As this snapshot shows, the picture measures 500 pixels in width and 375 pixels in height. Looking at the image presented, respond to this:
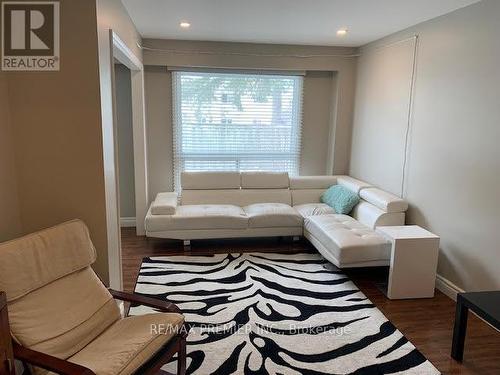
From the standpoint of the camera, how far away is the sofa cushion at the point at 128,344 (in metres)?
1.80

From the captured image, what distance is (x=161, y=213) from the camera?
4297 millimetres

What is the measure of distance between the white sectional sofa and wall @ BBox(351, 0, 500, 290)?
0.48 m

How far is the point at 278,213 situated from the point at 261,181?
30.3 inches

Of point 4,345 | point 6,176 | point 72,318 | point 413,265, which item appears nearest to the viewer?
point 4,345

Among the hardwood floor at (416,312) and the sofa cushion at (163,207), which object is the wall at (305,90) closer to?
the sofa cushion at (163,207)

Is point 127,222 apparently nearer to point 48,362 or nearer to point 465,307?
point 48,362

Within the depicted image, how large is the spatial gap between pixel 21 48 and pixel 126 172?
295cm

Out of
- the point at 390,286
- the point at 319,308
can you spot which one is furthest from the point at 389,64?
the point at 319,308

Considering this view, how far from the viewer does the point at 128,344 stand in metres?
1.94

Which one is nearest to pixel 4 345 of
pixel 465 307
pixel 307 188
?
pixel 465 307

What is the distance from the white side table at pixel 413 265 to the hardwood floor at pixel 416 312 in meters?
0.09

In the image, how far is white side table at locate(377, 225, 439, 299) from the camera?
3229 mm

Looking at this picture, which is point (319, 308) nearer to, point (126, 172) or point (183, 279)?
point (183, 279)

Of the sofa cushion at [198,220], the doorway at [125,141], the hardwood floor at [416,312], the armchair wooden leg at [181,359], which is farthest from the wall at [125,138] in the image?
the armchair wooden leg at [181,359]
